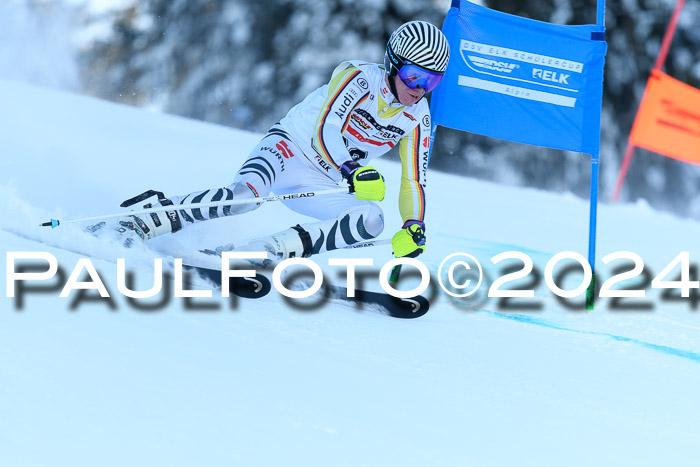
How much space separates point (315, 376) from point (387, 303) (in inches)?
45.7

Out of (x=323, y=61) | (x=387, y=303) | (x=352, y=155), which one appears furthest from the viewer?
(x=323, y=61)

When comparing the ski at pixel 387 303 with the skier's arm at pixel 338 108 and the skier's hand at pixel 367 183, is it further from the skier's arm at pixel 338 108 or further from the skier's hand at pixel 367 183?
the skier's arm at pixel 338 108

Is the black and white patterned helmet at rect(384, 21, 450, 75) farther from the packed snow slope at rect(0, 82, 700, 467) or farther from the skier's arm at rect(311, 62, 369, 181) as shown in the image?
the packed snow slope at rect(0, 82, 700, 467)

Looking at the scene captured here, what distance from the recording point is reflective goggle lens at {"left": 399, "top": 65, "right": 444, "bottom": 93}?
137 inches

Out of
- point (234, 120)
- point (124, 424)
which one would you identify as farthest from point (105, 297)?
point (234, 120)

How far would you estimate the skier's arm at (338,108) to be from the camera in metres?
3.65

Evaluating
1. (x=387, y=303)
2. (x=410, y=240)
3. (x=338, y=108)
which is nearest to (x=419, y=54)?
(x=338, y=108)

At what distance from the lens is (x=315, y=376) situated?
7.93 feet

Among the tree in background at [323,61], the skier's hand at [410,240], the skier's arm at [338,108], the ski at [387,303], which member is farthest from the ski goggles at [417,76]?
the tree in background at [323,61]

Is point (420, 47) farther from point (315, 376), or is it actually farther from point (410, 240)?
point (315, 376)

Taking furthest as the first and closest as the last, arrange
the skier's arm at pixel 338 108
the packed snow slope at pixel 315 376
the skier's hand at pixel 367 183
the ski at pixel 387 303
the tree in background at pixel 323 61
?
the tree in background at pixel 323 61 < the skier's arm at pixel 338 108 < the ski at pixel 387 303 < the skier's hand at pixel 367 183 < the packed snow slope at pixel 315 376

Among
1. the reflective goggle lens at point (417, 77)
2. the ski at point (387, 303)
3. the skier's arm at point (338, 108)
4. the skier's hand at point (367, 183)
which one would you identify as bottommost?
the ski at point (387, 303)

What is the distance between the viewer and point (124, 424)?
1898 millimetres

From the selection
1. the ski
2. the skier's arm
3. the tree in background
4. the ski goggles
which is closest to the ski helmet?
the ski goggles
